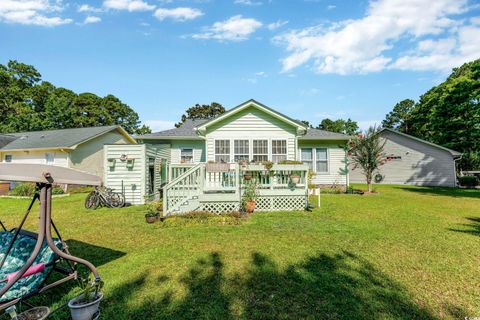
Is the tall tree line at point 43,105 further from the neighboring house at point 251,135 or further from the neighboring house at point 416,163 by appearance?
the neighboring house at point 416,163

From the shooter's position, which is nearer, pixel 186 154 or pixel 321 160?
pixel 186 154

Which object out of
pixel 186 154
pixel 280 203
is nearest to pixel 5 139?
pixel 186 154

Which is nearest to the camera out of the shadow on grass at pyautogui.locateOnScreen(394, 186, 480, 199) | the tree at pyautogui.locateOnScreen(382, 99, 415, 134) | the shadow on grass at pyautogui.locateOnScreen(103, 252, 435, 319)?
the shadow on grass at pyautogui.locateOnScreen(103, 252, 435, 319)

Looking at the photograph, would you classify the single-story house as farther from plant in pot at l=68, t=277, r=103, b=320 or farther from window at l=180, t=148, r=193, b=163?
plant in pot at l=68, t=277, r=103, b=320

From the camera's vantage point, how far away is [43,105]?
126 feet

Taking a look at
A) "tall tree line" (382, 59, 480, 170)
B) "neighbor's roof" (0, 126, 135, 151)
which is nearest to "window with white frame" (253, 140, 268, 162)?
"neighbor's roof" (0, 126, 135, 151)

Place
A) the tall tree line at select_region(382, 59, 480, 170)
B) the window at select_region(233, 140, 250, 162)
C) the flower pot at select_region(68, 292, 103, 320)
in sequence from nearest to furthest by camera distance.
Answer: the flower pot at select_region(68, 292, 103, 320)
the window at select_region(233, 140, 250, 162)
the tall tree line at select_region(382, 59, 480, 170)

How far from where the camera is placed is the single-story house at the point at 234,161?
27.1ft

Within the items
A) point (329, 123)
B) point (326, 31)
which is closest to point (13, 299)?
point (326, 31)

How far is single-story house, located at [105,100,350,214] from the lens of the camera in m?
8.26

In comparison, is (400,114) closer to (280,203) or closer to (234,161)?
(234,161)

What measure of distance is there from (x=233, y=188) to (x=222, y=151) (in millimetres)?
4004

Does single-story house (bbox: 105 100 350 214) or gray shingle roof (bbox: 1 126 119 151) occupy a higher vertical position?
gray shingle roof (bbox: 1 126 119 151)

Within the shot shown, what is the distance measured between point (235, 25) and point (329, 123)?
1863 inches
